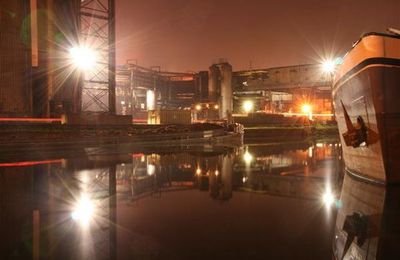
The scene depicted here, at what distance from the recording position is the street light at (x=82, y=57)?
26875 millimetres

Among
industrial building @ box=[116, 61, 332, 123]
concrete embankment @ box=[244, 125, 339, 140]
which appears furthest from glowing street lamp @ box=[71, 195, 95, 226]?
industrial building @ box=[116, 61, 332, 123]

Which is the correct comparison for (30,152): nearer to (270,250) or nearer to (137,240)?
(137,240)

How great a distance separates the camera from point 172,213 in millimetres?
6074

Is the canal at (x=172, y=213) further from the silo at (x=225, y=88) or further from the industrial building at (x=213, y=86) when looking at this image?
the silo at (x=225, y=88)

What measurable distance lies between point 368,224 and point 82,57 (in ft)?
86.7

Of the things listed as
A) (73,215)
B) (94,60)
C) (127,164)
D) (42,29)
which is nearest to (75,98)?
(94,60)

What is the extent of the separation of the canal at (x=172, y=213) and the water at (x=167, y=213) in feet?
0.05

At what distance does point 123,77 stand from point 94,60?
1050 inches

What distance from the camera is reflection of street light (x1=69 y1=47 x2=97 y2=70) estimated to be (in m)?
26.9

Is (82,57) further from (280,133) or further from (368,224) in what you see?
(368,224)

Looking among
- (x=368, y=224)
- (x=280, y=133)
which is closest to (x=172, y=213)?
(x=368, y=224)

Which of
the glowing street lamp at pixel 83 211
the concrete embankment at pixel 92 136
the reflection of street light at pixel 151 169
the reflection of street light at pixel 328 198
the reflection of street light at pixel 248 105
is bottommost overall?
the reflection of street light at pixel 328 198

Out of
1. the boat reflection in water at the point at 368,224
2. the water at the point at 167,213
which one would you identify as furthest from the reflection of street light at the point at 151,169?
the boat reflection in water at the point at 368,224

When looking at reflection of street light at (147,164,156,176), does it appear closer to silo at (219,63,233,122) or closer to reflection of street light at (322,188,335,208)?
reflection of street light at (322,188,335,208)
